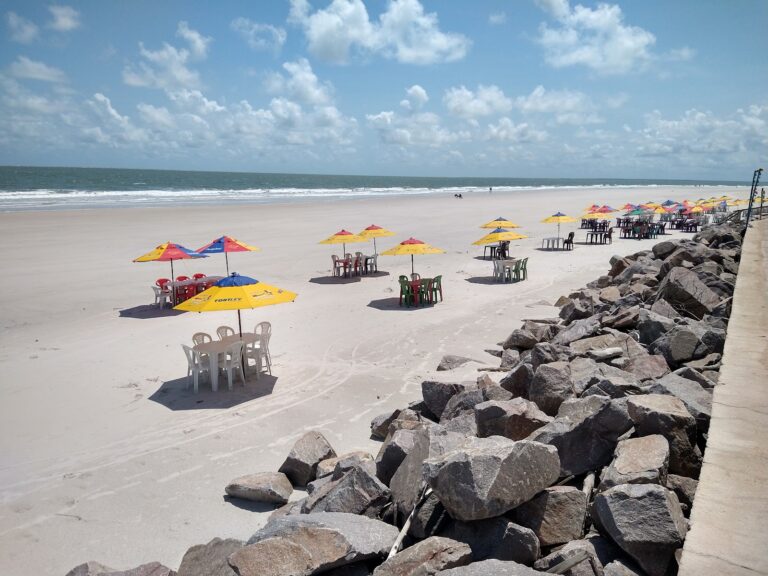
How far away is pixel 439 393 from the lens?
605 centimetres

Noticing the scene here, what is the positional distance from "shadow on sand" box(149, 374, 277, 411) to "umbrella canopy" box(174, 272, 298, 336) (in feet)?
3.01

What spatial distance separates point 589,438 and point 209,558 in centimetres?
274

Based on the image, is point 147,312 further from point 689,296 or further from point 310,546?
point 689,296

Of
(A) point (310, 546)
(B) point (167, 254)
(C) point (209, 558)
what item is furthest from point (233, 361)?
(B) point (167, 254)

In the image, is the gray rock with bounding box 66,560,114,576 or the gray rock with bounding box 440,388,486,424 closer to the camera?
the gray rock with bounding box 66,560,114,576

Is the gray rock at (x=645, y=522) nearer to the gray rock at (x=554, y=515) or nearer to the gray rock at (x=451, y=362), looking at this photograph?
the gray rock at (x=554, y=515)

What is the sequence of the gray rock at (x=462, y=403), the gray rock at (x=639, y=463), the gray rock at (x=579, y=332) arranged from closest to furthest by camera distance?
the gray rock at (x=639, y=463)
the gray rock at (x=462, y=403)
the gray rock at (x=579, y=332)

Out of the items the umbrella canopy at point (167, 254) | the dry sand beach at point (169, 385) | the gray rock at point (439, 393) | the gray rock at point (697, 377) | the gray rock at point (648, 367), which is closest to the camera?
the gray rock at point (697, 377)

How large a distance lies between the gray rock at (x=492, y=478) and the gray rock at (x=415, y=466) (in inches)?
15.7

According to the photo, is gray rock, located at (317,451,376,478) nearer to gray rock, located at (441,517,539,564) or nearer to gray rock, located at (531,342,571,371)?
gray rock, located at (441,517,539,564)

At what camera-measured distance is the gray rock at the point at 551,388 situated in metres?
5.16

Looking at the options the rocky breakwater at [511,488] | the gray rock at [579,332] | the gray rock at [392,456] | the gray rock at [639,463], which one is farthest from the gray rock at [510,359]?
the gray rock at [639,463]

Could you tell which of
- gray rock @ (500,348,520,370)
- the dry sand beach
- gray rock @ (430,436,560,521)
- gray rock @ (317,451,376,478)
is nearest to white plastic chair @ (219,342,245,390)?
the dry sand beach

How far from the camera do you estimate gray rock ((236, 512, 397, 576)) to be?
3.08 meters
